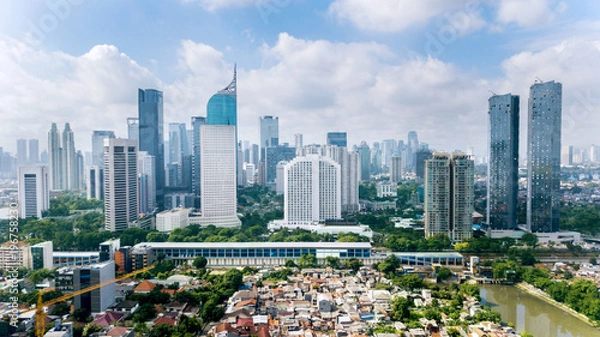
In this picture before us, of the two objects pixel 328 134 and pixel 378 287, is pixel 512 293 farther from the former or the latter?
pixel 328 134

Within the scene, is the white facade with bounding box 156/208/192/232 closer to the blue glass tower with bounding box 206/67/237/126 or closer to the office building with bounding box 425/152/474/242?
the blue glass tower with bounding box 206/67/237/126

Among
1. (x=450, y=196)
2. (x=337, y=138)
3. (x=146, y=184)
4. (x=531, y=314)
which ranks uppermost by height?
(x=337, y=138)

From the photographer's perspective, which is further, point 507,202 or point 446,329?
point 507,202

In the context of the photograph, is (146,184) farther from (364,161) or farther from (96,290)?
(364,161)

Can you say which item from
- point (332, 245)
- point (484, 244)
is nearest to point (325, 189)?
point (332, 245)

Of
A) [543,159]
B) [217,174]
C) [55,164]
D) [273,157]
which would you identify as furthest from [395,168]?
[55,164]

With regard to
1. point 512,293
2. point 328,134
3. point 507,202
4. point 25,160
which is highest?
point 328,134
